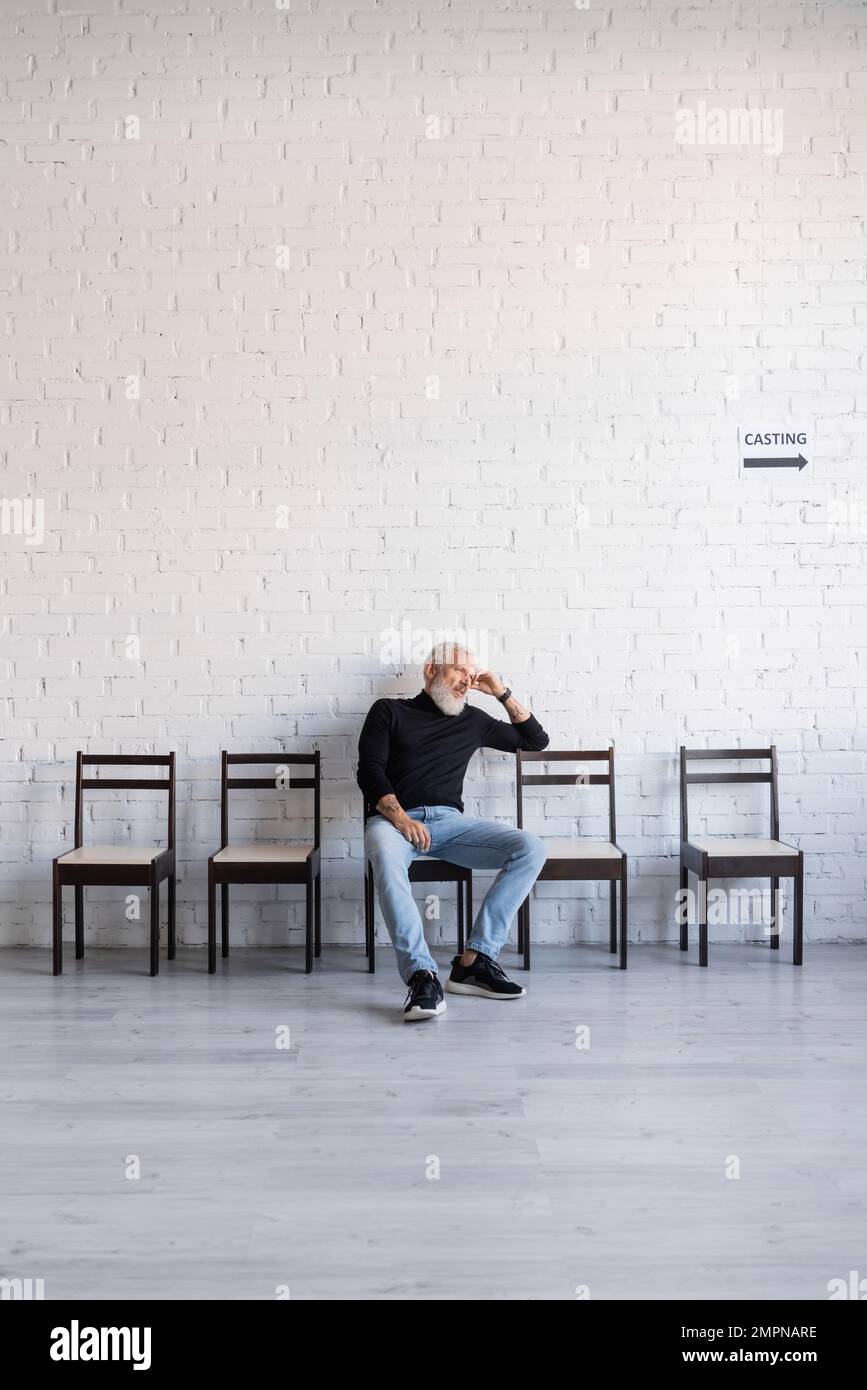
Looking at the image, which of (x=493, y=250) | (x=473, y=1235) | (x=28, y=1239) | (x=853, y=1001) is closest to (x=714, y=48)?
(x=493, y=250)

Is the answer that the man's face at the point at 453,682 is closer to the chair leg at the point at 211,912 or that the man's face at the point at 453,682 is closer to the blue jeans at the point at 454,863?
the blue jeans at the point at 454,863

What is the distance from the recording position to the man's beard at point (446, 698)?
4.23 m

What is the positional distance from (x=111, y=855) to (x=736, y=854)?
2385 millimetres

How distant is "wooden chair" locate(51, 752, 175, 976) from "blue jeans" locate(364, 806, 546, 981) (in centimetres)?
81

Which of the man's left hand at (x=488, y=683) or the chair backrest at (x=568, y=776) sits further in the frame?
the chair backrest at (x=568, y=776)

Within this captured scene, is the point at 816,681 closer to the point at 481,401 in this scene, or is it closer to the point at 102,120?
the point at 481,401

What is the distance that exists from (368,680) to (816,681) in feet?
6.13

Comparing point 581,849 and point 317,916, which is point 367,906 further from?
point 581,849

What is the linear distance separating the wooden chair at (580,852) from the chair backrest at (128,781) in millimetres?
1401

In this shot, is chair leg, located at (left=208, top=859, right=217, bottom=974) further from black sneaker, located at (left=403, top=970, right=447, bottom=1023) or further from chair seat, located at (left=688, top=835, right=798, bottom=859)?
chair seat, located at (left=688, top=835, right=798, bottom=859)

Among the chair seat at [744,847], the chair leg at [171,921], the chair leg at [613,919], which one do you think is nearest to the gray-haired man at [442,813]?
the chair leg at [613,919]

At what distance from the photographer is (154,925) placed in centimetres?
402
